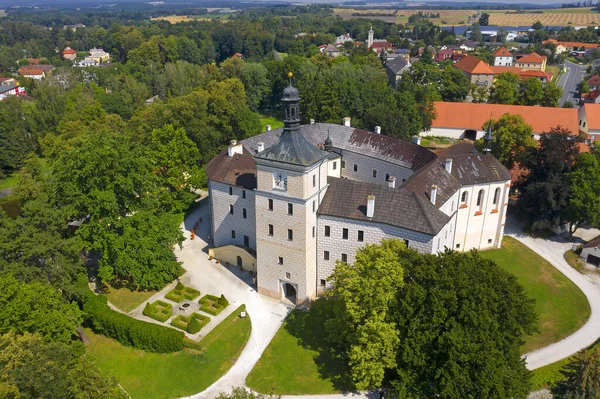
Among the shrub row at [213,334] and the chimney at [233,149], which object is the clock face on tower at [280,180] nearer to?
the shrub row at [213,334]

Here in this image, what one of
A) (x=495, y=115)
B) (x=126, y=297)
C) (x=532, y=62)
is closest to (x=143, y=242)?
(x=126, y=297)

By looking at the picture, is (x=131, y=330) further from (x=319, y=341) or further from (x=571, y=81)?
(x=571, y=81)

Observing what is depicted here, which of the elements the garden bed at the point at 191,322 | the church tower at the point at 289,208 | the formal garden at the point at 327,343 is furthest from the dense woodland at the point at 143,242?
the church tower at the point at 289,208

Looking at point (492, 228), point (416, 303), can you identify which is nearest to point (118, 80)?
point (492, 228)

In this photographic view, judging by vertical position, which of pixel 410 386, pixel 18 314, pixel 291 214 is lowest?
pixel 410 386

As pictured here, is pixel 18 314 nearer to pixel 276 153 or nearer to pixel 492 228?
pixel 276 153

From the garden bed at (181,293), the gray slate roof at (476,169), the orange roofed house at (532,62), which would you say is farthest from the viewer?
the orange roofed house at (532,62)

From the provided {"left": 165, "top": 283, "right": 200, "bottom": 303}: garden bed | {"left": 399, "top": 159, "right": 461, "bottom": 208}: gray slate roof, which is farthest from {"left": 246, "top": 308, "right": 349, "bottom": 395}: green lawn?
{"left": 399, "top": 159, "right": 461, "bottom": 208}: gray slate roof
